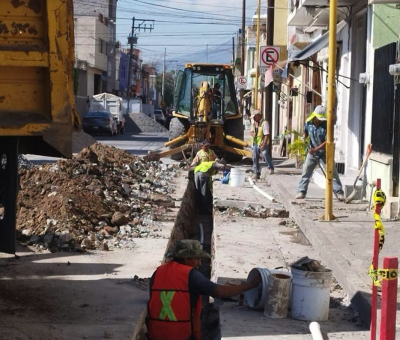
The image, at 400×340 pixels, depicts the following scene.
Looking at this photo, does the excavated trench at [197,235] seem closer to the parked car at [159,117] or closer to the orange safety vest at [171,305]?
the orange safety vest at [171,305]

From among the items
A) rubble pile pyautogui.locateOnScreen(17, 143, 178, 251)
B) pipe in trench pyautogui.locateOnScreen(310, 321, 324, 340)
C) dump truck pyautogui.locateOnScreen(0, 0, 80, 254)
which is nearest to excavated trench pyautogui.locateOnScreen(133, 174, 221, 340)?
rubble pile pyautogui.locateOnScreen(17, 143, 178, 251)

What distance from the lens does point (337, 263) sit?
29.5 ft

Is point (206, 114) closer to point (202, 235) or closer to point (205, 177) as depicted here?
point (205, 177)

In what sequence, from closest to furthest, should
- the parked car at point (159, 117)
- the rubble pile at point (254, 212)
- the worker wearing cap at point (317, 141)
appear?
the worker wearing cap at point (317, 141) < the rubble pile at point (254, 212) < the parked car at point (159, 117)

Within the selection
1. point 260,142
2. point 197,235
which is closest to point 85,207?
point 197,235

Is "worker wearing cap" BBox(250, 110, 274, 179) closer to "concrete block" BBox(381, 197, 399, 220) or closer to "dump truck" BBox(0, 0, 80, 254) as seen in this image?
"concrete block" BBox(381, 197, 399, 220)

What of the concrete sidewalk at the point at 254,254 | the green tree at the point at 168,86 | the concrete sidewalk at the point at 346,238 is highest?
the green tree at the point at 168,86

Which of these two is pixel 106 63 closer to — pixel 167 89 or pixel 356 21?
pixel 356 21

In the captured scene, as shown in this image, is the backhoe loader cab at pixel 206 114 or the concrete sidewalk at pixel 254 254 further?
the backhoe loader cab at pixel 206 114

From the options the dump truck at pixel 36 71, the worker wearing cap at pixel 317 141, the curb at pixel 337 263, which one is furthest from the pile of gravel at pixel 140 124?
the dump truck at pixel 36 71

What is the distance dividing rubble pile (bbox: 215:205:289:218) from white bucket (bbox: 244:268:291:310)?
6713 millimetres

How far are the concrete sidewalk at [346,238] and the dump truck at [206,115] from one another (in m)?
8.73

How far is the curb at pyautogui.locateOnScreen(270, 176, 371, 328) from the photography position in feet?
24.3

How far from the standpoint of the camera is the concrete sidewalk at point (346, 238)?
A: 801cm
